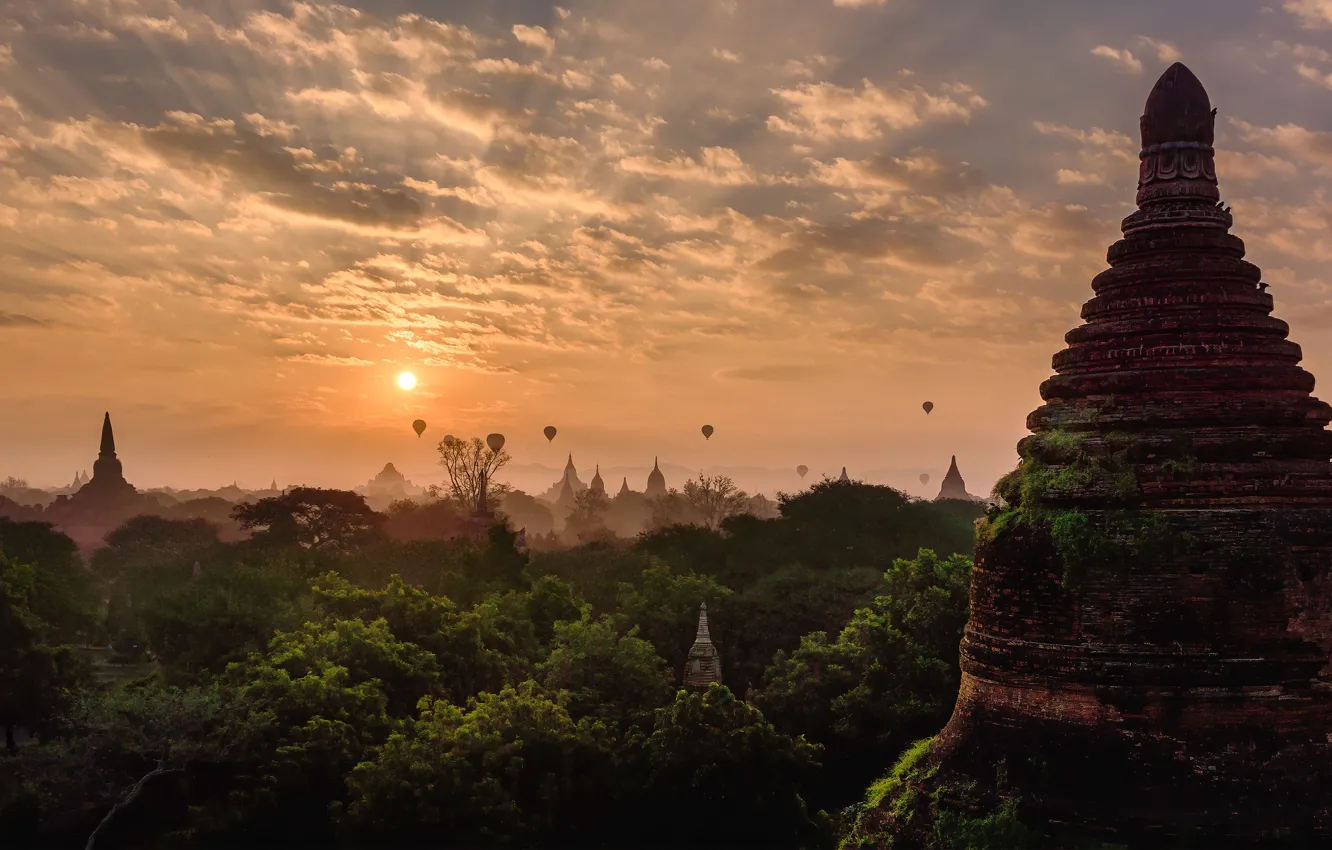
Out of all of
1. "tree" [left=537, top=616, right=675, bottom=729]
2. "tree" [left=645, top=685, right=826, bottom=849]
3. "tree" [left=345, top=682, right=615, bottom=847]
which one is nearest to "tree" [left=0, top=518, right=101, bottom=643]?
"tree" [left=537, top=616, right=675, bottom=729]

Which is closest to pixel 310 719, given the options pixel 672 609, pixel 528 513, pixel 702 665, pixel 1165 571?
pixel 702 665

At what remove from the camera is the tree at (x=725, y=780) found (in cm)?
2131

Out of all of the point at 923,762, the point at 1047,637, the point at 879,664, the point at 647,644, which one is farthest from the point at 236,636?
the point at 1047,637

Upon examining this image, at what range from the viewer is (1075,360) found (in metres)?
15.4

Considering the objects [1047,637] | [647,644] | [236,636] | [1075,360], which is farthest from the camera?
[236,636]

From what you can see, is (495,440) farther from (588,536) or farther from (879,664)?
(879,664)

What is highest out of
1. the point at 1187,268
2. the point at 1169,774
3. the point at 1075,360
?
the point at 1187,268

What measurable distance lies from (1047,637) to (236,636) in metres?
25.0

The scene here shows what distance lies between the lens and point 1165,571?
44.4 ft

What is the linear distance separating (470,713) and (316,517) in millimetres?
43772

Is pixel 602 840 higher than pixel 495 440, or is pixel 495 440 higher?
pixel 495 440

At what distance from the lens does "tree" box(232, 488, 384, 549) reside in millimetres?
62594

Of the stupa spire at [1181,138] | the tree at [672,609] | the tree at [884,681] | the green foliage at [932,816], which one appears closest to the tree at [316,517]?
the tree at [672,609]

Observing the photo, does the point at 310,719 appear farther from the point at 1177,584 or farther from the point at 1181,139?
the point at 1181,139
